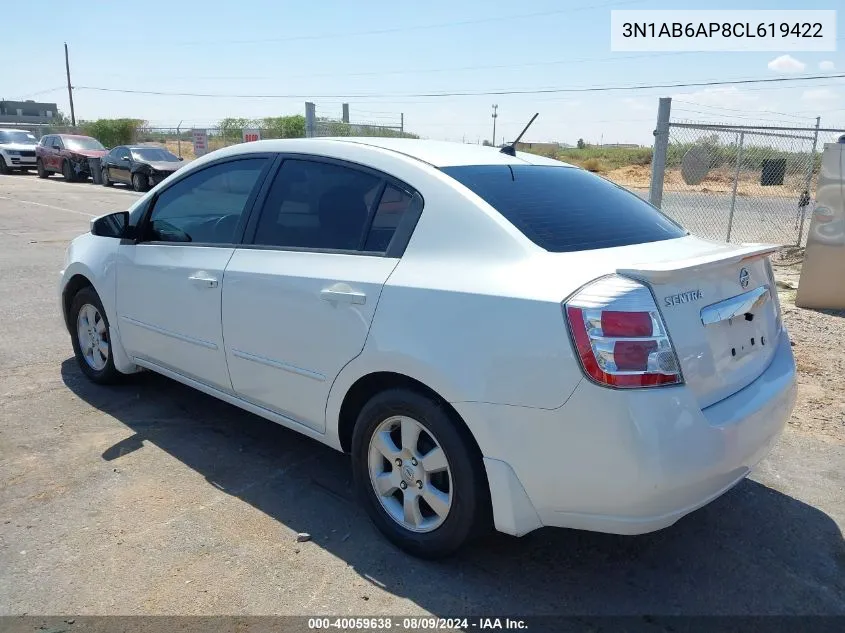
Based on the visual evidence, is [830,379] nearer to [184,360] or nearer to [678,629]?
[678,629]

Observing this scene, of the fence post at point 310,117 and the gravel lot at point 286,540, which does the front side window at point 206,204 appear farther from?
the fence post at point 310,117

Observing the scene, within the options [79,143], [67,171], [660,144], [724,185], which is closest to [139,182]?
[67,171]

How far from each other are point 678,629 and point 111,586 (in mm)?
2196

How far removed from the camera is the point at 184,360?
3.92 m

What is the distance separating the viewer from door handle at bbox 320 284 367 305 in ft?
9.49

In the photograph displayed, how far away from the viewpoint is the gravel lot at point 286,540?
2.66 metres

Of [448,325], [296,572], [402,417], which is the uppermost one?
[448,325]

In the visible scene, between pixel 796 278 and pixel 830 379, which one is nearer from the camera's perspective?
pixel 830 379

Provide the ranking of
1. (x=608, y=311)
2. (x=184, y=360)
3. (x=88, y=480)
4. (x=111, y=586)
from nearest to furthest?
(x=608, y=311) < (x=111, y=586) < (x=88, y=480) < (x=184, y=360)

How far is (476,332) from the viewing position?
98.8 inches

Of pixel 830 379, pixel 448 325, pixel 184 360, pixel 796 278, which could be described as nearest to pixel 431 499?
pixel 448 325

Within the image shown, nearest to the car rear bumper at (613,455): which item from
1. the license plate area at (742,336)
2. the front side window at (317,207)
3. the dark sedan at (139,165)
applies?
the license plate area at (742,336)

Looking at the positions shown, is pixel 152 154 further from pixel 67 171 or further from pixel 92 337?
pixel 92 337

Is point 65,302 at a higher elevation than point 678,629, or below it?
higher
